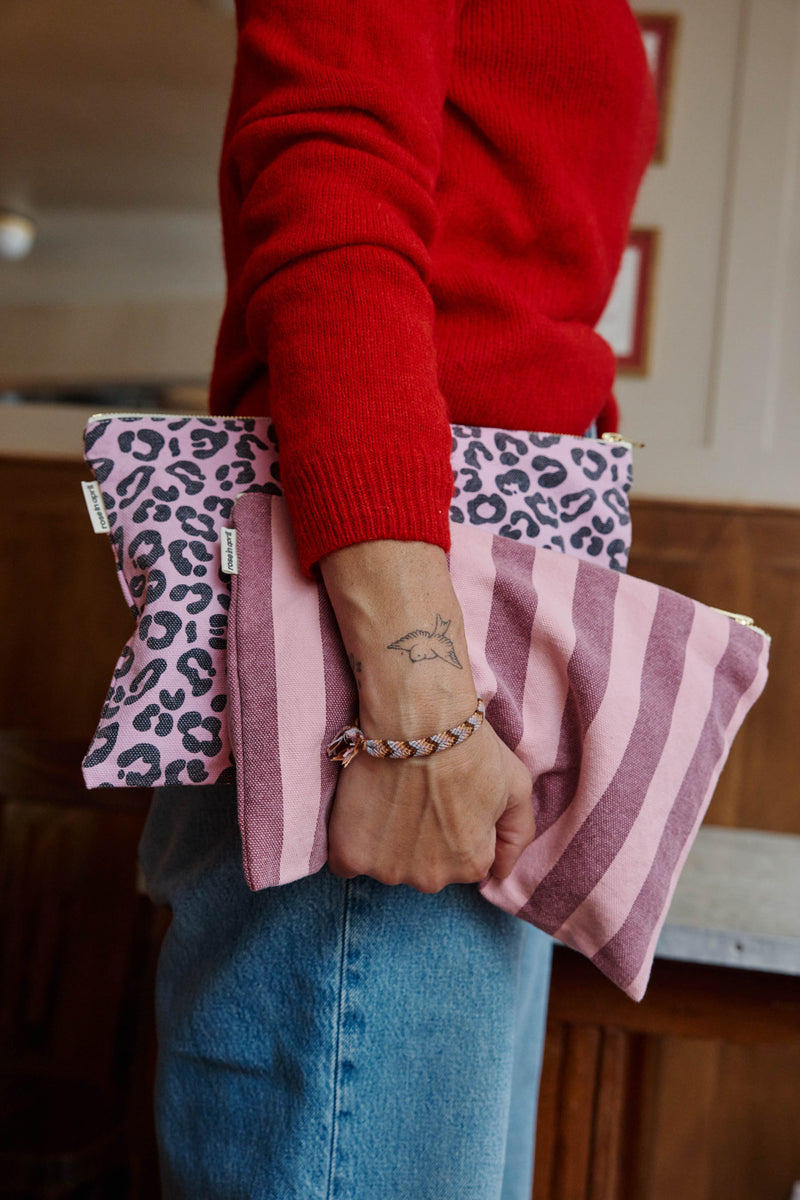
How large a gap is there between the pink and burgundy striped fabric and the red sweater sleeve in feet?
0.13

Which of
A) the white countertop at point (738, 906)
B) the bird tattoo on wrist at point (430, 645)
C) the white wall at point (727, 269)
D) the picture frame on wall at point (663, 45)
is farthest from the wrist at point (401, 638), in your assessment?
the picture frame on wall at point (663, 45)

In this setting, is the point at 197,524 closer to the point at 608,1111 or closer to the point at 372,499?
the point at 372,499

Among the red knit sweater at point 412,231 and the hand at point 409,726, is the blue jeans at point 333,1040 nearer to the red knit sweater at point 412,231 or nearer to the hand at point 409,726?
the hand at point 409,726

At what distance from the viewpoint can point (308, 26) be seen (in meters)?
0.41

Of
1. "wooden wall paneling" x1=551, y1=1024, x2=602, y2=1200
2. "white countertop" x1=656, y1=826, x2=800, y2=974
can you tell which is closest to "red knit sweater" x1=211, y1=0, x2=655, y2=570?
"white countertop" x1=656, y1=826, x2=800, y2=974

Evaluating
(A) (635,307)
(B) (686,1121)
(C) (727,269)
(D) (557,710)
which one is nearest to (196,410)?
(A) (635,307)

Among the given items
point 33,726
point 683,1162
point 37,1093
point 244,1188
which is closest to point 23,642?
point 33,726

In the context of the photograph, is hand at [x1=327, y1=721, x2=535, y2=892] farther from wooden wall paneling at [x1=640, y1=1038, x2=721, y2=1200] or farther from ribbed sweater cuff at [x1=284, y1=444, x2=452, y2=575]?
wooden wall paneling at [x1=640, y1=1038, x2=721, y2=1200]

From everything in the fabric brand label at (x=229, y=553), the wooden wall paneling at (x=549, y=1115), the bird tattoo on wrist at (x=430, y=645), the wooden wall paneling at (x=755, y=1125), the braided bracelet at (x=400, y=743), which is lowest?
the wooden wall paneling at (x=755, y=1125)

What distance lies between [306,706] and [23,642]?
2022 mm

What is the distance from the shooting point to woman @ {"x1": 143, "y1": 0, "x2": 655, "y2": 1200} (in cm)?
38

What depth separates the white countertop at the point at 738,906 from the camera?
67cm

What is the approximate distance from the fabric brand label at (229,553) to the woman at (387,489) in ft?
0.11

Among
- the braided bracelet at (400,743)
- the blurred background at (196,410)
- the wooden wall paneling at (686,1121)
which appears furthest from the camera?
the wooden wall paneling at (686,1121)
